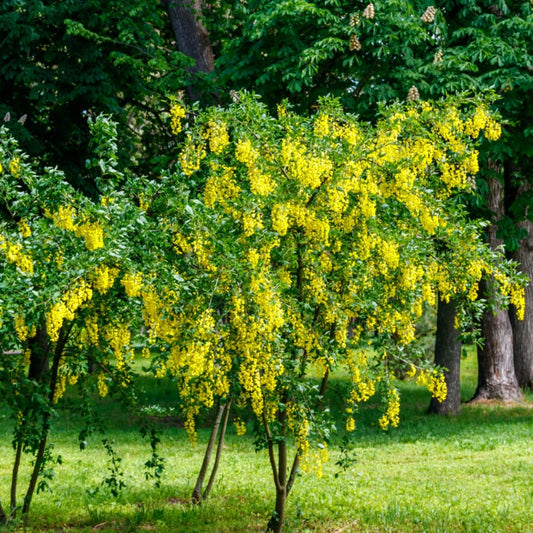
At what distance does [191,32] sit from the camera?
13.9 m

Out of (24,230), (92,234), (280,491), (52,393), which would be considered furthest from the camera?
(280,491)

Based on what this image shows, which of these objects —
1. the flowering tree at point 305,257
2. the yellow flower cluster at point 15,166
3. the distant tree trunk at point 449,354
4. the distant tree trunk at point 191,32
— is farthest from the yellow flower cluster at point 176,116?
the distant tree trunk at point 191,32

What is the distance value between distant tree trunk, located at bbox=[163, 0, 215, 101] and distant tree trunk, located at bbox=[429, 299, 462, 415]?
5.83 metres

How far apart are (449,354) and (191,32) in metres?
7.12

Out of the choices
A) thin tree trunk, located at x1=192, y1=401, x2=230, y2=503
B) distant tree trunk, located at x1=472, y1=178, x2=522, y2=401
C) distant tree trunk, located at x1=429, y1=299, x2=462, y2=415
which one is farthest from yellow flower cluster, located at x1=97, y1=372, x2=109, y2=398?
distant tree trunk, located at x1=472, y1=178, x2=522, y2=401

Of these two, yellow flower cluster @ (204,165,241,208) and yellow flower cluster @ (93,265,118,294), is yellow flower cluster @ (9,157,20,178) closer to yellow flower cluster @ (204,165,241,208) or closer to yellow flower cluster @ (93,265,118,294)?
yellow flower cluster @ (93,265,118,294)

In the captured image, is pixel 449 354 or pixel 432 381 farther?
A: pixel 449 354

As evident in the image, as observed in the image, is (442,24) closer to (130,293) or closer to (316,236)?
(316,236)

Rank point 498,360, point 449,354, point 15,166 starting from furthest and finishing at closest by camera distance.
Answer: point 498,360, point 449,354, point 15,166

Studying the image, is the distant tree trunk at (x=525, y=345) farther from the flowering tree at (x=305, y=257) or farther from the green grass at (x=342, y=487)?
the flowering tree at (x=305, y=257)

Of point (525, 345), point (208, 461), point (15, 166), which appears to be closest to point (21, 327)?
point (15, 166)

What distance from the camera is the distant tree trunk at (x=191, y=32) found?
13695mm

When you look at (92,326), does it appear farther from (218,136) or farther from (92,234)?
(218,136)

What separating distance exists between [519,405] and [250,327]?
30.9 ft
